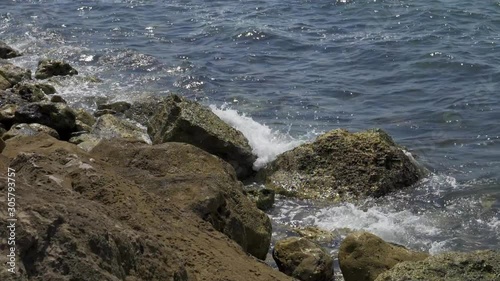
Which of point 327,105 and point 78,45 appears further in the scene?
point 78,45

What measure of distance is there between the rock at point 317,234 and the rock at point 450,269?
3.65 meters

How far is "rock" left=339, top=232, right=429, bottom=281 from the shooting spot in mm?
8539

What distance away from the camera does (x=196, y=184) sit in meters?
7.45

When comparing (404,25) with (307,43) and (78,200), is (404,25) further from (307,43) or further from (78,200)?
(78,200)

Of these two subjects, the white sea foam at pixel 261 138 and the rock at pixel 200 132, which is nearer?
the rock at pixel 200 132

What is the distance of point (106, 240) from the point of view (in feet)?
15.8

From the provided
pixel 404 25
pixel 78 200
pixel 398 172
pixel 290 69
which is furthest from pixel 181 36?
pixel 78 200

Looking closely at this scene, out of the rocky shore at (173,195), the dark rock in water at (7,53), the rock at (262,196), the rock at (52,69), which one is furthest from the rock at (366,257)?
the dark rock in water at (7,53)

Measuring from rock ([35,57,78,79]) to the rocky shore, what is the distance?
7.75 feet

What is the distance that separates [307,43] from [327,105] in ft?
16.6

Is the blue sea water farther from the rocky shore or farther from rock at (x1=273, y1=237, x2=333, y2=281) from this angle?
rock at (x1=273, y1=237, x2=333, y2=281)

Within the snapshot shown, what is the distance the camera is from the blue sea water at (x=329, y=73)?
11.6 m

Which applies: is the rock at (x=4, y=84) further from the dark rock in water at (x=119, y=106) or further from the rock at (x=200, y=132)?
the rock at (x=200, y=132)

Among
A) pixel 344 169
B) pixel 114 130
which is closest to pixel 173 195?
pixel 344 169
